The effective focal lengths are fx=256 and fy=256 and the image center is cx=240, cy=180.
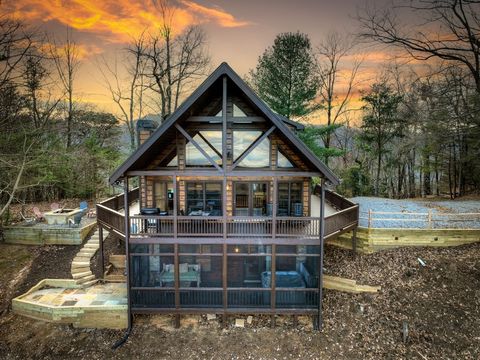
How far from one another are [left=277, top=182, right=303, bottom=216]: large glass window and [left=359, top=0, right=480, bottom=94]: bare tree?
8.01 m

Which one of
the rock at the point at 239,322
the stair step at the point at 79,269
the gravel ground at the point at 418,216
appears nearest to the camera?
the rock at the point at 239,322

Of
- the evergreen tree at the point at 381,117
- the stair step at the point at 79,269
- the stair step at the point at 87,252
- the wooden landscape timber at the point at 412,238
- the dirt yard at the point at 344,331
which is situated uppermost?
the evergreen tree at the point at 381,117

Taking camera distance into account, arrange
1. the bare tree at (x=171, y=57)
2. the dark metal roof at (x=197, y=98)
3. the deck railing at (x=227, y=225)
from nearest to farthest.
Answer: the dark metal roof at (x=197, y=98)
the deck railing at (x=227, y=225)
the bare tree at (x=171, y=57)

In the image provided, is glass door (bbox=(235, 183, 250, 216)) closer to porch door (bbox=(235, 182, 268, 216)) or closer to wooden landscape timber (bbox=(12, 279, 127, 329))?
porch door (bbox=(235, 182, 268, 216))

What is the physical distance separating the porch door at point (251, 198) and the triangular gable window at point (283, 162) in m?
1.23

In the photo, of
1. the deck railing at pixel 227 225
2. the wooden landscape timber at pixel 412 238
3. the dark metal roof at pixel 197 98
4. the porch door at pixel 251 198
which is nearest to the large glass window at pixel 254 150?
the porch door at pixel 251 198

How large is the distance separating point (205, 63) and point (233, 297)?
21.1 meters

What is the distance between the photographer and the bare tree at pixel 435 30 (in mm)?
10992

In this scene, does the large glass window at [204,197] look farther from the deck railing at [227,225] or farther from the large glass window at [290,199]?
the large glass window at [290,199]

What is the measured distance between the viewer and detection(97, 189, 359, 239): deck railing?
10.7m

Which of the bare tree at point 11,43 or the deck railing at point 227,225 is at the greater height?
the bare tree at point 11,43

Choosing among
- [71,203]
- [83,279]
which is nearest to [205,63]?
[71,203]

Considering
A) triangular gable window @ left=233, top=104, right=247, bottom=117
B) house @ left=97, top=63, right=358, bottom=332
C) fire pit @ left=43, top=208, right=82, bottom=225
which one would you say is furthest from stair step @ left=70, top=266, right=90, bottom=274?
triangular gable window @ left=233, top=104, right=247, bottom=117

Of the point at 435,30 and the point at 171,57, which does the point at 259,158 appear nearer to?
the point at 435,30
